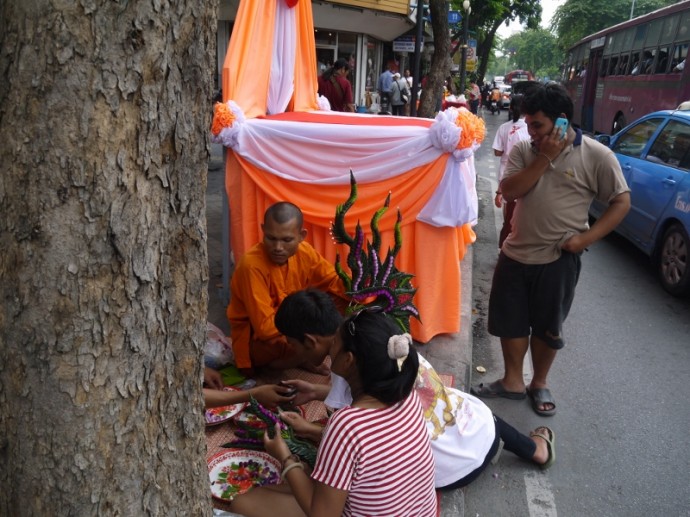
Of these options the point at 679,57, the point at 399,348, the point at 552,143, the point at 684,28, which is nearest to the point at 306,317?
the point at 399,348

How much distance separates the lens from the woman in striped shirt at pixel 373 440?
186 centimetres

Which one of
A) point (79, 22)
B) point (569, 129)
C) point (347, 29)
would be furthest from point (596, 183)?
point (347, 29)

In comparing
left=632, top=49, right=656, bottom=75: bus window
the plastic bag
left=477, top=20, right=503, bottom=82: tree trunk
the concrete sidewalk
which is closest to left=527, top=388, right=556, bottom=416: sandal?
the concrete sidewalk

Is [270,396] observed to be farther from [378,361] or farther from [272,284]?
[378,361]

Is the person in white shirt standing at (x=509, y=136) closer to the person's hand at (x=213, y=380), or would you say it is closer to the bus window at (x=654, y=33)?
the person's hand at (x=213, y=380)

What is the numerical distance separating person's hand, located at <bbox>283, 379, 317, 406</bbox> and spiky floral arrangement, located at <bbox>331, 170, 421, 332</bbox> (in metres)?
0.47

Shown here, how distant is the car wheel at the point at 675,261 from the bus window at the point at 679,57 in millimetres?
7355

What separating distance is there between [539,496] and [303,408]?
1.24 m

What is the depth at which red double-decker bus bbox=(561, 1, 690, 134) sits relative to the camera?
1143 centimetres

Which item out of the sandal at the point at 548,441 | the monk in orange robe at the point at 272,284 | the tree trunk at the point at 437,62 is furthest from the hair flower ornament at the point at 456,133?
the tree trunk at the point at 437,62

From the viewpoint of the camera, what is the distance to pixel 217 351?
3494 millimetres

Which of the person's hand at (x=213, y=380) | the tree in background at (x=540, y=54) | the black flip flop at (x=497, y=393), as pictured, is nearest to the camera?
the person's hand at (x=213, y=380)

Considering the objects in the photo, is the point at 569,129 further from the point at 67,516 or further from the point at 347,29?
the point at 347,29

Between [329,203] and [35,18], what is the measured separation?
2.93m
